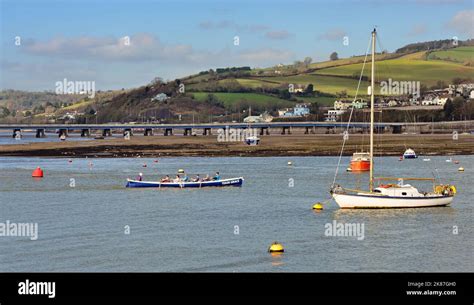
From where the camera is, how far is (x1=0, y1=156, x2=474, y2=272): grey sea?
4409 centimetres

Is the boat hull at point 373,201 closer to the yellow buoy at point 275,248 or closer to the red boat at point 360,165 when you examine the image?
the yellow buoy at point 275,248

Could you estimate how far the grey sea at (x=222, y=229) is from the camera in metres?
44.1

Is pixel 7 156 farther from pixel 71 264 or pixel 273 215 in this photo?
pixel 71 264

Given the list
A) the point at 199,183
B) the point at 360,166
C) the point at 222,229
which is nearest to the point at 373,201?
the point at 222,229

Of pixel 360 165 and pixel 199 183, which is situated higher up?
pixel 360 165

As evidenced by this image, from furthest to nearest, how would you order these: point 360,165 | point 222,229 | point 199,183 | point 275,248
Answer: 1. point 360,165
2. point 199,183
3. point 222,229
4. point 275,248

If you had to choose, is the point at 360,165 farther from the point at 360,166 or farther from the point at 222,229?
the point at 222,229

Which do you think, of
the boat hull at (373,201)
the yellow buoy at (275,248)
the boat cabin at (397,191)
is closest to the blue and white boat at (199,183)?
the boat hull at (373,201)

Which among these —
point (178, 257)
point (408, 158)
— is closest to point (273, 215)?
point (178, 257)

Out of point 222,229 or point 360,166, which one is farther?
point 360,166

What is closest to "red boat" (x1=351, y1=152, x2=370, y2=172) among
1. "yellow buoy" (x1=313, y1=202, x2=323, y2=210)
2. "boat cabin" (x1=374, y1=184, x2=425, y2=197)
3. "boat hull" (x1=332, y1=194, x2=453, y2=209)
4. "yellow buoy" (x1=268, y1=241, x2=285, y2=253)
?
"yellow buoy" (x1=313, y1=202, x2=323, y2=210)

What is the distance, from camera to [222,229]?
54.6 meters

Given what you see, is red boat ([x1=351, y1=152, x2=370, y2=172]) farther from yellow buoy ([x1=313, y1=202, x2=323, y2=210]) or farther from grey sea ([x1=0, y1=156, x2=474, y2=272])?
yellow buoy ([x1=313, y1=202, x2=323, y2=210])
